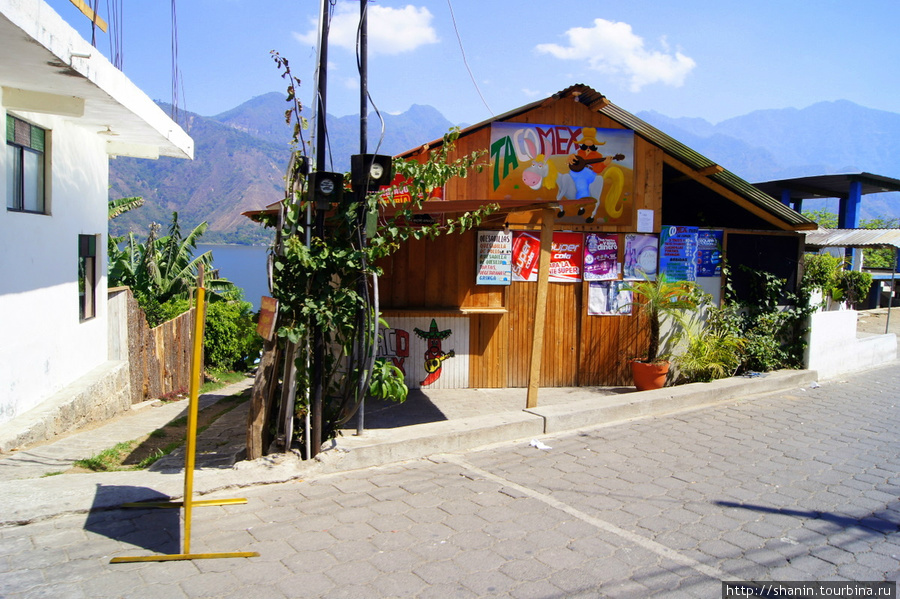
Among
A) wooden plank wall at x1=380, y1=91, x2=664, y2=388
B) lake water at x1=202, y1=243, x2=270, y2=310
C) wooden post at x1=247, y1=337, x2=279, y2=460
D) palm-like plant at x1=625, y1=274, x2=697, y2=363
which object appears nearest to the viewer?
wooden post at x1=247, y1=337, x2=279, y2=460

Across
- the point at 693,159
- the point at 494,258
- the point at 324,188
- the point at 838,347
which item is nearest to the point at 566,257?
the point at 494,258

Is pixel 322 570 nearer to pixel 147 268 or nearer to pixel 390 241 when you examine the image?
pixel 390 241

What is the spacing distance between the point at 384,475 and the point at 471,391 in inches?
142

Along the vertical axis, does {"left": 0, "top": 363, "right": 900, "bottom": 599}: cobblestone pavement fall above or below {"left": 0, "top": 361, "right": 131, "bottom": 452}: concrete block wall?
above

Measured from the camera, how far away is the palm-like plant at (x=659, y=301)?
9.43 metres

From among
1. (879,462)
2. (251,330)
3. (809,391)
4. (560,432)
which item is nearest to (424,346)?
(560,432)

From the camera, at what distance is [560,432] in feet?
23.7

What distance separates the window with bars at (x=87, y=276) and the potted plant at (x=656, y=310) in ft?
28.2

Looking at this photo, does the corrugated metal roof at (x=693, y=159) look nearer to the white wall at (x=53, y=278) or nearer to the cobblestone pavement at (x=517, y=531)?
the cobblestone pavement at (x=517, y=531)

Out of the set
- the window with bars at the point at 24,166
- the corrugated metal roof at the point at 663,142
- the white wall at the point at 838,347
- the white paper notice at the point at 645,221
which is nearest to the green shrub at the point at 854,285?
the white wall at the point at 838,347

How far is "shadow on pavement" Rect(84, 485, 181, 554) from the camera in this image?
429 centimetres

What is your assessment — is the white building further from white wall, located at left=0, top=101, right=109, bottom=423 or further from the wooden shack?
the wooden shack

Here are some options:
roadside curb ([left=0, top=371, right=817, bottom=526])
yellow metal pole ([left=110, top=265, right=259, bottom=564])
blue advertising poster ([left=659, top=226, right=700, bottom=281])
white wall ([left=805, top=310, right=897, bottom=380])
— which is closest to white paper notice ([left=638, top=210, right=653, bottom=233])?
blue advertising poster ([left=659, top=226, right=700, bottom=281])

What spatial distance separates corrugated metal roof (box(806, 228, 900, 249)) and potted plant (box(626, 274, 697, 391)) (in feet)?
21.8
